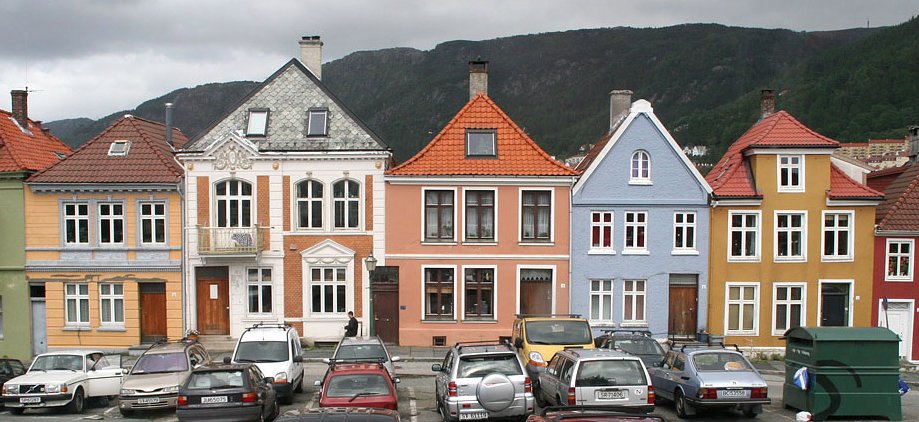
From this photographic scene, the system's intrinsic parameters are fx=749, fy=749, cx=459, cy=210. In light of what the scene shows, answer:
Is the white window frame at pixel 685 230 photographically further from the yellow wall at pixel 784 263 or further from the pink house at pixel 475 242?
the pink house at pixel 475 242

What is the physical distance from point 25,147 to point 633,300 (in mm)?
25361

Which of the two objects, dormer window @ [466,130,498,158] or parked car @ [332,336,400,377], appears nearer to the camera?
parked car @ [332,336,400,377]

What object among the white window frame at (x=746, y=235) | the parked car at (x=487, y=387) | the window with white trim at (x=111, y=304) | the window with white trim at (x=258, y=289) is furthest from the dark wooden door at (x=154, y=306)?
the white window frame at (x=746, y=235)

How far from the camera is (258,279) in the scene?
29.0m

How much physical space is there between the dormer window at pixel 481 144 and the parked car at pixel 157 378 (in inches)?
542

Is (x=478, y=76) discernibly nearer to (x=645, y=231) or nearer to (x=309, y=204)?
(x=309, y=204)

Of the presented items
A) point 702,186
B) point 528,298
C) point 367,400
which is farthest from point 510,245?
point 367,400

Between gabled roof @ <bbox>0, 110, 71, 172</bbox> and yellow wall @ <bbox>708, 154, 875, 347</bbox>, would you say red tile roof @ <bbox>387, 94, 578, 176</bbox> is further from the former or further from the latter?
gabled roof @ <bbox>0, 110, 71, 172</bbox>

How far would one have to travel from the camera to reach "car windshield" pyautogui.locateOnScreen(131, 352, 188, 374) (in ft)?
59.8

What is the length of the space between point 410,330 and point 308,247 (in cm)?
509

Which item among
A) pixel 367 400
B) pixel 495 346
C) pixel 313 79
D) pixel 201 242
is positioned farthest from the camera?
pixel 313 79

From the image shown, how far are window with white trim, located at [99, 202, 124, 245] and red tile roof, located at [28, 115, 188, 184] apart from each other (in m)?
1.15

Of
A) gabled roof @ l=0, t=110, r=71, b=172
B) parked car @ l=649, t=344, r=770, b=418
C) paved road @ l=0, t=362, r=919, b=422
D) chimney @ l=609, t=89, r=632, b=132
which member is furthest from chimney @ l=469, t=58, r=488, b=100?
gabled roof @ l=0, t=110, r=71, b=172

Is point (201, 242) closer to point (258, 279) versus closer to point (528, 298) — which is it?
point (258, 279)
